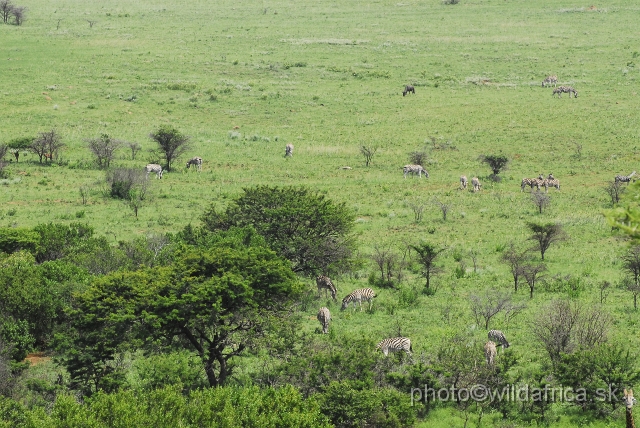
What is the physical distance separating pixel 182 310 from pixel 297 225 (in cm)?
1057

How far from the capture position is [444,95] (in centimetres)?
6962

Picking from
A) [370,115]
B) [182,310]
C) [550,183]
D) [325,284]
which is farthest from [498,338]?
[370,115]

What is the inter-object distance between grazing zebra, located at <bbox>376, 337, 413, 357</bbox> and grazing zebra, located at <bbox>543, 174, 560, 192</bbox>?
25.7 meters

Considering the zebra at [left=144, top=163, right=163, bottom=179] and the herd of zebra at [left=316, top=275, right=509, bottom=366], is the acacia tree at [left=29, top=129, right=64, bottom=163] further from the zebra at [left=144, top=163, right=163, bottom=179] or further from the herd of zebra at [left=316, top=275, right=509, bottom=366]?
the herd of zebra at [left=316, top=275, right=509, bottom=366]

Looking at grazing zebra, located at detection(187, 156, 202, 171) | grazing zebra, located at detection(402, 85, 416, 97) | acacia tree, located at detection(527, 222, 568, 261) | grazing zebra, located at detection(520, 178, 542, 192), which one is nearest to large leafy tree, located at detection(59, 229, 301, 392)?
acacia tree, located at detection(527, 222, 568, 261)

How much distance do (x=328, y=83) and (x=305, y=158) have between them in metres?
22.3

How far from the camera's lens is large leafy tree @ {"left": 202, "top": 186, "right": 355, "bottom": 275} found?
1183 inches

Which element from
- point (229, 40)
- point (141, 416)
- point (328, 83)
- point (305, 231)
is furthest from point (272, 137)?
point (141, 416)

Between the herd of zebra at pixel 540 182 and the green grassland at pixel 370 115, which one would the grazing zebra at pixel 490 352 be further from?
Result: the herd of zebra at pixel 540 182

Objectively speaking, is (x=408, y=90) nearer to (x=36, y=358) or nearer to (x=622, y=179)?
(x=622, y=179)

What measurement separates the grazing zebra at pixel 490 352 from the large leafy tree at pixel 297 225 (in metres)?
8.53

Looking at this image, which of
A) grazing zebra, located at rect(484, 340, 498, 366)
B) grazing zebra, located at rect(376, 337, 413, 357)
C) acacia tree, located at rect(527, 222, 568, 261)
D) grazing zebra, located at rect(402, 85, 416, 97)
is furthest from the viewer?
grazing zebra, located at rect(402, 85, 416, 97)

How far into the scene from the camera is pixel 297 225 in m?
31.1

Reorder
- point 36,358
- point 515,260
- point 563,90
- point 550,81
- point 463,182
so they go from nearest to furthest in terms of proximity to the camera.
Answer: point 36,358, point 515,260, point 463,182, point 563,90, point 550,81
